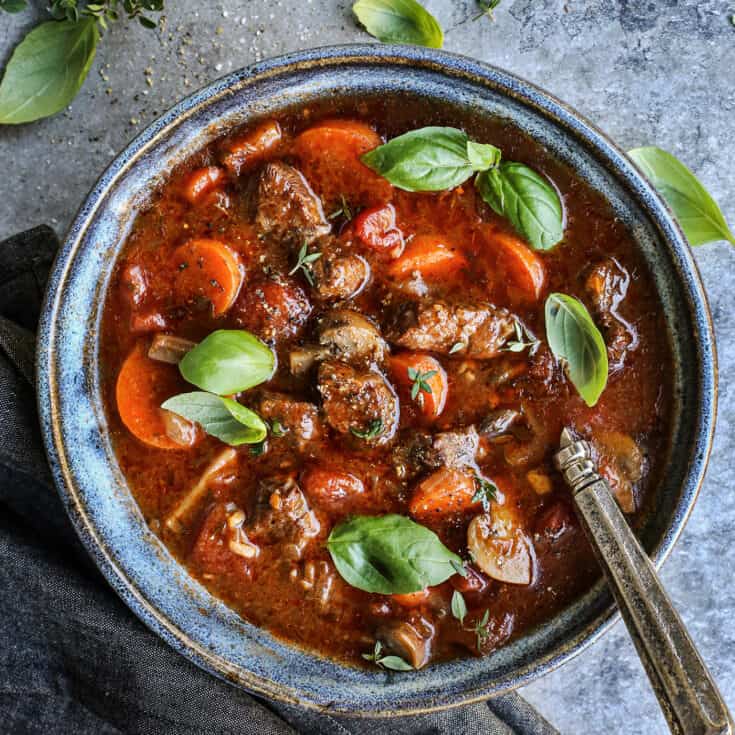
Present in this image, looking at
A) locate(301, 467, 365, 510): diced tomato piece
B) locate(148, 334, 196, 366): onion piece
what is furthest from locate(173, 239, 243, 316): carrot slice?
locate(301, 467, 365, 510): diced tomato piece

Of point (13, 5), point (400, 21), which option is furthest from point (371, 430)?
point (13, 5)

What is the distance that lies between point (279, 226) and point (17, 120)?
1215 mm

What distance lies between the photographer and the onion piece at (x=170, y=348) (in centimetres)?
299

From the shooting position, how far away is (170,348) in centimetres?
299

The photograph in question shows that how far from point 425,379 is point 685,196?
1277mm

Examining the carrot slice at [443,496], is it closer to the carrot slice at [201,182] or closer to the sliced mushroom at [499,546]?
the sliced mushroom at [499,546]

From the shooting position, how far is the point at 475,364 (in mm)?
3025

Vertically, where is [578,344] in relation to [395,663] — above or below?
above

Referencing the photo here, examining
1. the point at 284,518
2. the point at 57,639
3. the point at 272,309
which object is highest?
the point at 272,309

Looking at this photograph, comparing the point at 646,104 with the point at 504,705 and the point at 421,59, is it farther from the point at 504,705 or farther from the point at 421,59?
the point at 504,705

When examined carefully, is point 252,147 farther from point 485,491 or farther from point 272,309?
point 485,491

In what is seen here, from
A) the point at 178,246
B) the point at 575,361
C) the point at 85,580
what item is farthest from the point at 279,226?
the point at 85,580

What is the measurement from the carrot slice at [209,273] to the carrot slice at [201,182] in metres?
0.17

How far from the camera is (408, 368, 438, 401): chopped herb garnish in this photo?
289 centimetres
